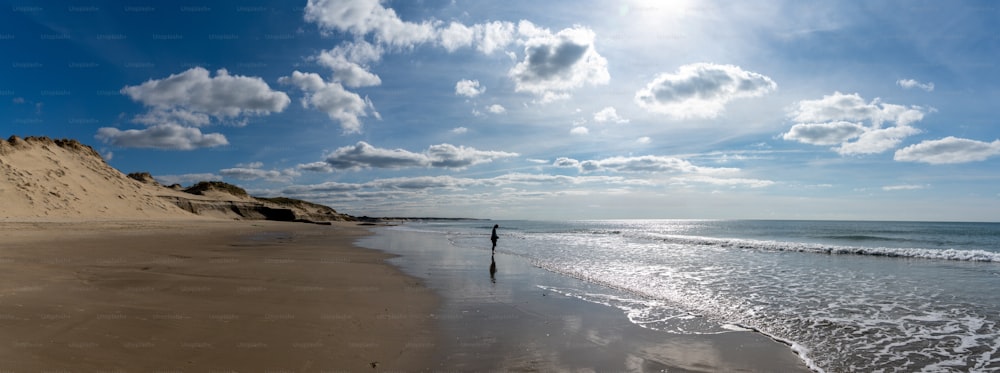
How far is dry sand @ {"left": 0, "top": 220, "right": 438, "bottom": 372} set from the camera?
18.3ft

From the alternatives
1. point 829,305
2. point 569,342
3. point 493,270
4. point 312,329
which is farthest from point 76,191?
point 829,305

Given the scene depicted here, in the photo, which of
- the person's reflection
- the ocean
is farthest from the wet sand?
the person's reflection

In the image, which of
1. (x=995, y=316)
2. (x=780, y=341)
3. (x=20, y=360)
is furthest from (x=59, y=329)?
(x=995, y=316)

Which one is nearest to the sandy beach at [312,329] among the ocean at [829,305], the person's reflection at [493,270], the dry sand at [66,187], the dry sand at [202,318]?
the dry sand at [202,318]

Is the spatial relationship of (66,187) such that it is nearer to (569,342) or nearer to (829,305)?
(569,342)

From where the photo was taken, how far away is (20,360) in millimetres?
5059

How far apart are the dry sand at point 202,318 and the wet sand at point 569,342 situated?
2.01ft

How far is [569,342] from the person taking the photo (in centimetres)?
722

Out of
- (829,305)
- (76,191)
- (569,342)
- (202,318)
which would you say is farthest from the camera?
(76,191)

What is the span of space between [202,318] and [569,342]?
6.13m

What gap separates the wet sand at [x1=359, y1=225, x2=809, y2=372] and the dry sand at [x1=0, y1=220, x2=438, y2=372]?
61cm

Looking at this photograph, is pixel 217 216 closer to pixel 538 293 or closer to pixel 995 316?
pixel 538 293

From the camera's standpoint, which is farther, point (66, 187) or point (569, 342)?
point (66, 187)

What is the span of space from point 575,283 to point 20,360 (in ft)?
38.6
